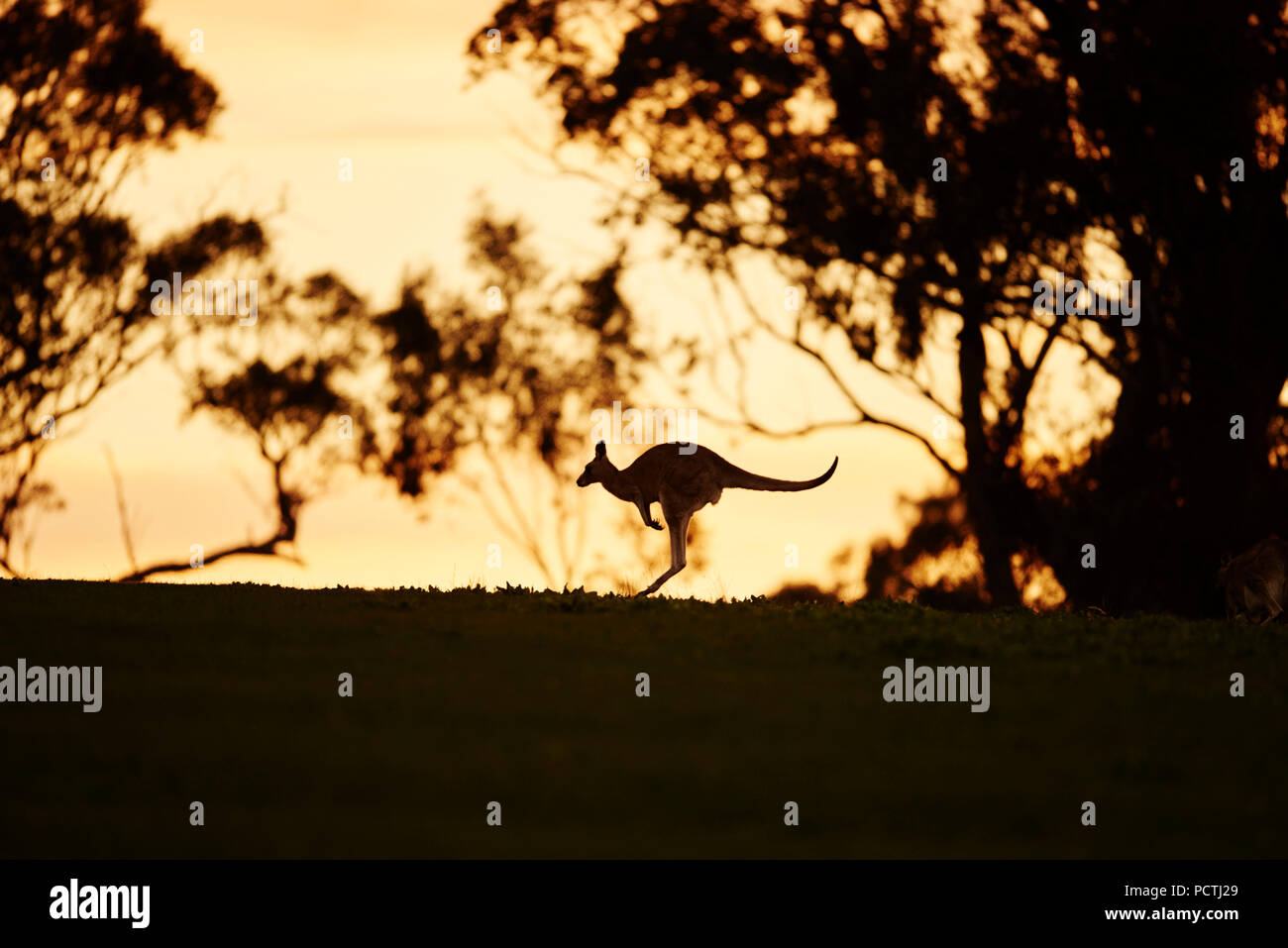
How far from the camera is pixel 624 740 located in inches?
430

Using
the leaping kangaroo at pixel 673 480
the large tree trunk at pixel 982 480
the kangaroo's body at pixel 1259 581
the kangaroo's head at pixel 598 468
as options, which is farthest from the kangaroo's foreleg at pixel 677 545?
the large tree trunk at pixel 982 480

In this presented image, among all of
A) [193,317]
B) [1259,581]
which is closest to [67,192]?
[193,317]

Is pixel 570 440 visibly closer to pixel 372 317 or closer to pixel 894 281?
pixel 372 317

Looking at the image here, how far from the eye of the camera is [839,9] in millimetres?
27484

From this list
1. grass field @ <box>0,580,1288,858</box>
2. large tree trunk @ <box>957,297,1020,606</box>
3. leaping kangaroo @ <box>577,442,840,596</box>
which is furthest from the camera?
large tree trunk @ <box>957,297,1020,606</box>

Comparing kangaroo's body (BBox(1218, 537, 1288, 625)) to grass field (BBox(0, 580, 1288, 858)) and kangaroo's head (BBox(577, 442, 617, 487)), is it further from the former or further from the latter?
kangaroo's head (BBox(577, 442, 617, 487))

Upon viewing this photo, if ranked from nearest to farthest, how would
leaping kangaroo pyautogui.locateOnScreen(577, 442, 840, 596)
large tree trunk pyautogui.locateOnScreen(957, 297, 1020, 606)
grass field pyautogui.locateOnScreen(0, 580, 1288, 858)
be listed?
grass field pyautogui.locateOnScreen(0, 580, 1288, 858) < leaping kangaroo pyautogui.locateOnScreen(577, 442, 840, 596) < large tree trunk pyautogui.locateOnScreen(957, 297, 1020, 606)

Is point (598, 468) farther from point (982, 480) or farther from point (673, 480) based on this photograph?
point (982, 480)

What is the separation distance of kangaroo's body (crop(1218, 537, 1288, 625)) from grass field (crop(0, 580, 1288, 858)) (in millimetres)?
3789

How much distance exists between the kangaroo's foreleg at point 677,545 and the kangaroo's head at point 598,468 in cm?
92

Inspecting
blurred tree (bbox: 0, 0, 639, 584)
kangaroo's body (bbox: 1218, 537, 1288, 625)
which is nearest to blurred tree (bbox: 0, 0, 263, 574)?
blurred tree (bbox: 0, 0, 639, 584)

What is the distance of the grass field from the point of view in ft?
30.2

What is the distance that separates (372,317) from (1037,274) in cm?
1501
